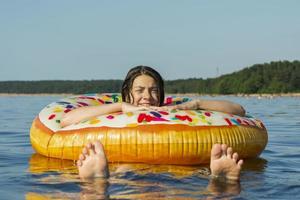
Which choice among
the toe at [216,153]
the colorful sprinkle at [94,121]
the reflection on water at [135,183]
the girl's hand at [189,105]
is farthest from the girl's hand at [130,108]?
the toe at [216,153]

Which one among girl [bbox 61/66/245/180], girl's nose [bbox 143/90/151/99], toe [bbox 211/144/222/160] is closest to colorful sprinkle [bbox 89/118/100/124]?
girl [bbox 61/66/245/180]

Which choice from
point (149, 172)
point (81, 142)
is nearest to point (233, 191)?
point (149, 172)

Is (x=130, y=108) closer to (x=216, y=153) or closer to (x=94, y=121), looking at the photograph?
(x=94, y=121)

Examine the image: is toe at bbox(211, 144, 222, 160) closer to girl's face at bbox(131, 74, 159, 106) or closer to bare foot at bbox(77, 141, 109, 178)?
bare foot at bbox(77, 141, 109, 178)

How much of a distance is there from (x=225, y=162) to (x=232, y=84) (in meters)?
99.0

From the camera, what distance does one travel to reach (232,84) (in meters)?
102

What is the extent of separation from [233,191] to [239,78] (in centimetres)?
10023

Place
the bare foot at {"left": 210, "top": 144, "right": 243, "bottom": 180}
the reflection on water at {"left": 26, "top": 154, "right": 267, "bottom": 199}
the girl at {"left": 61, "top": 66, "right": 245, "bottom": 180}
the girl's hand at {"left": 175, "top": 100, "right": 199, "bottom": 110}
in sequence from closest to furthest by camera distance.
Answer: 1. the reflection on water at {"left": 26, "top": 154, "right": 267, "bottom": 199}
2. the bare foot at {"left": 210, "top": 144, "right": 243, "bottom": 180}
3. the girl at {"left": 61, "top": 66, "right": 245, "bottom": 180}
4. the girl's hand at {"left": 175, "top": 100, "right": 199, "bottom": 110}

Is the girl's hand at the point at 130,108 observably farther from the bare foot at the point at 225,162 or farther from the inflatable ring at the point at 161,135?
the bare foot at the point at 225,162

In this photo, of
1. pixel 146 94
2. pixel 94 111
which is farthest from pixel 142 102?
pixel 94 111

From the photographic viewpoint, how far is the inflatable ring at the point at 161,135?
481 cm

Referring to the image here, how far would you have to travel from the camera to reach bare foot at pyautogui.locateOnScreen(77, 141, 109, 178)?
390 centimetres

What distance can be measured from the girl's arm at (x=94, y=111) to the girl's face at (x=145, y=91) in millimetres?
142

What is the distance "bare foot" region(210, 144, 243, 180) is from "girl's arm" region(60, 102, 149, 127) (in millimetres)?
1303
